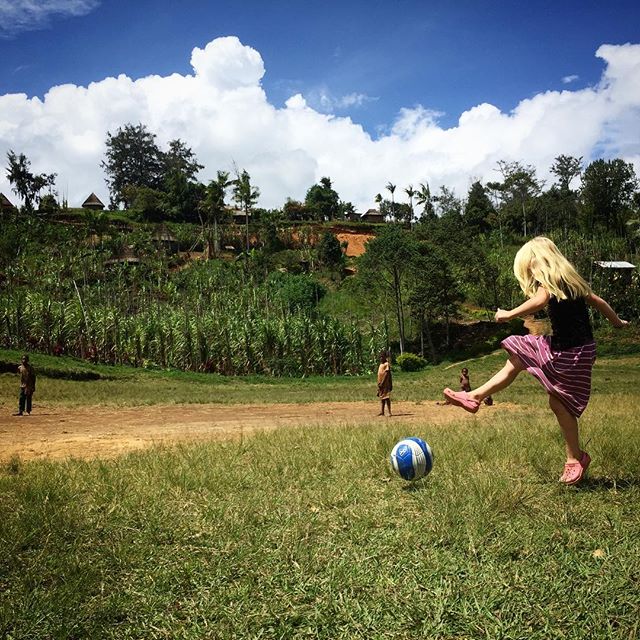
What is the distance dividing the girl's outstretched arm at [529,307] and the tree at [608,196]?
6773 cm

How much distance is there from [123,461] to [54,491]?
1.66 m

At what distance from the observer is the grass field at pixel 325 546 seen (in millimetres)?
2875

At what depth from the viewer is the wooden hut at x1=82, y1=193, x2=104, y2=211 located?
78.6m

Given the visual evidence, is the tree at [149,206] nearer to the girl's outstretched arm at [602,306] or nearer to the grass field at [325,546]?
the grass field at [325,546]

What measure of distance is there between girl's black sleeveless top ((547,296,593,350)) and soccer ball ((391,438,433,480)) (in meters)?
1.63

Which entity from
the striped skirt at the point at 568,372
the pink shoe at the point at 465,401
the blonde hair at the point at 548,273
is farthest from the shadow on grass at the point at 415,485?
the blonde hair at the point at 548,273

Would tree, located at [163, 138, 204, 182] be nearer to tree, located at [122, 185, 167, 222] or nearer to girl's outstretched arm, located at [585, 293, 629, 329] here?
tree, located at [122, 185, 167, 222]

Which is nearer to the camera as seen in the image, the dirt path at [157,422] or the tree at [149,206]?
the dirt path at [157,422]

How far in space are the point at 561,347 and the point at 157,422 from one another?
11651 millimetres

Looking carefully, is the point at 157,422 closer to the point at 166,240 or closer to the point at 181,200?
the point at 166,240

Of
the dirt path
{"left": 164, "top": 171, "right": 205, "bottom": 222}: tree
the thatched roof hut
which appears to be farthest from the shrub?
{"left": 164, "top": 171, "right": 205, "bottom": 222}: tree

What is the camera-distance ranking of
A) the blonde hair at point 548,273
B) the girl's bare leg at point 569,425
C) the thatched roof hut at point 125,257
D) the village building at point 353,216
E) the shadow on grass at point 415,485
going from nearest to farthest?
the blonde hair at point 548,273
the girl's bare leg at point 569,425
the shadow on grass at point 415,485
the thatched roof hut at point 125,257
the village building at point 353,216

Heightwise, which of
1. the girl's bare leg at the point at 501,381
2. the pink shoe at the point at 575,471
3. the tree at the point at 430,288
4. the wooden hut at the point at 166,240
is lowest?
the pink shoe at the point at 575,471

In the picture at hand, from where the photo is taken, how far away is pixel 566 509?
170 inches
